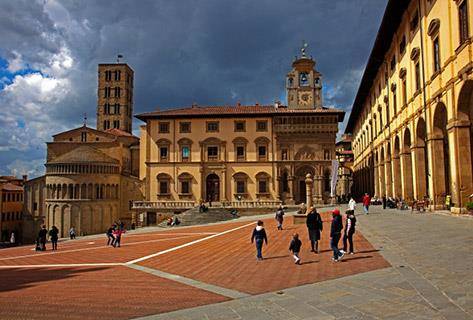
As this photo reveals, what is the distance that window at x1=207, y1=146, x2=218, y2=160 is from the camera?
50.9m

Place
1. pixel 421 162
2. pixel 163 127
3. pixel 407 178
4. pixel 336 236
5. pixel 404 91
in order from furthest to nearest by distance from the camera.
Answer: pixel 163 127, pixel 404 91, pixel 407 178, pixel 421 162, pixel 336 236

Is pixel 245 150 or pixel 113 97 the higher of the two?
pixel 113 97

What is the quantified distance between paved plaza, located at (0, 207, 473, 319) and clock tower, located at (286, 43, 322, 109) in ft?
115

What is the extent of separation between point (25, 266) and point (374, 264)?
14.4 meters

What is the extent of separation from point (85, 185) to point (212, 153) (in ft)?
Answer: 62.2

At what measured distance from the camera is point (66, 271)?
47.3ft

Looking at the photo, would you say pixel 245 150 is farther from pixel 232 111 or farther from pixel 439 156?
pixel 439 156

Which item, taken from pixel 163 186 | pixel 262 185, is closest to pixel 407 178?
pixel 262 185

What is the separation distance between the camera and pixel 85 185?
→ 55469 mm

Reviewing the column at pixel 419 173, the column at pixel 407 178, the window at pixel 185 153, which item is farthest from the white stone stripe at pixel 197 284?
the window at pixel 185 153

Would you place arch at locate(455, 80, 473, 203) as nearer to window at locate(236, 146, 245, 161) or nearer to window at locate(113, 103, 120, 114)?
window at locate(236, 146, 245, 161)

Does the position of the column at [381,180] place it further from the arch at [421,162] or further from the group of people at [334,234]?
the group of people at [334,234]

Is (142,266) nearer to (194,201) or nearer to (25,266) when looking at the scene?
(25,266)

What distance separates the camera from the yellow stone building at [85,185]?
55.0m
